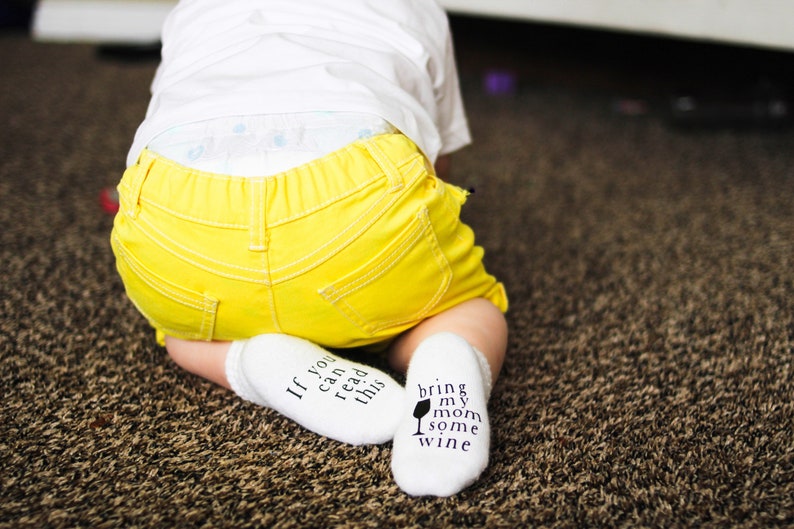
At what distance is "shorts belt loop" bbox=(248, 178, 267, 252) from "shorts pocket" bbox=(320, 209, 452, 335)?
69mm

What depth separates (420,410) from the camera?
1.88 feet

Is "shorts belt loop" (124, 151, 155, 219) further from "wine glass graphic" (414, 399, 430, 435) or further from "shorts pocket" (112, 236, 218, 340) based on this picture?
"wine glass graphic" (414, 399, 430, 435)

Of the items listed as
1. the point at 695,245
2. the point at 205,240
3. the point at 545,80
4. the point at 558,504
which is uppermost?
the point at 205,240

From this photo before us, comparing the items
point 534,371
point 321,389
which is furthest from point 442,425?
point 534,371

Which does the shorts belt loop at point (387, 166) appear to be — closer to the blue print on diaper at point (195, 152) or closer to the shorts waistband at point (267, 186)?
the shorts waistband at point (267, 186)

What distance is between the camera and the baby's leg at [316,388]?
60 cm

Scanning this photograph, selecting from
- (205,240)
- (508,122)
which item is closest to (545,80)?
(508,122)

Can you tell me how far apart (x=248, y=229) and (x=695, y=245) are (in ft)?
2.31

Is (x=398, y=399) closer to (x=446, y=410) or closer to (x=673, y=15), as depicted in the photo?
(x=446, y=410)

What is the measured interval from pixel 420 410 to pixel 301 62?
351 mm

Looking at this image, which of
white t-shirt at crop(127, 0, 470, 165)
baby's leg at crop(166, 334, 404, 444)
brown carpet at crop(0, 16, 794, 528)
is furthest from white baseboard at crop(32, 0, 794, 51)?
baby's leg at crop(166, 334, 404, 444)

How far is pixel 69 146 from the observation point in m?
1.35

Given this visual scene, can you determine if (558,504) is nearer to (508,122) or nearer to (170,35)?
(170,35)

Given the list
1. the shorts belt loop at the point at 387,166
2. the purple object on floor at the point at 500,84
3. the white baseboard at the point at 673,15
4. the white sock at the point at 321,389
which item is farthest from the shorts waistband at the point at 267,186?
the purple object on floor at the point at 500,84
